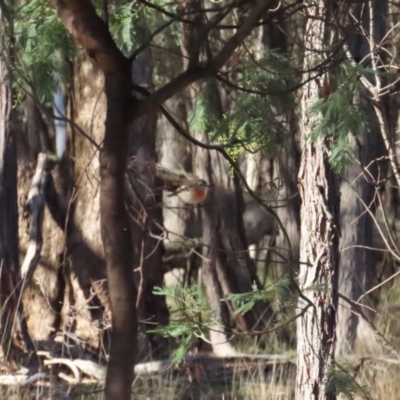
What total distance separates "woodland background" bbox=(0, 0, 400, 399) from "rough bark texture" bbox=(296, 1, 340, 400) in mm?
12

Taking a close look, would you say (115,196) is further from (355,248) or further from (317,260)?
(355,248)

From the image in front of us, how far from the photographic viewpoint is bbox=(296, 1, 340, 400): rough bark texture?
4.89 meters

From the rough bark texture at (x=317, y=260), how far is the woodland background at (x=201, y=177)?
1 centimetres

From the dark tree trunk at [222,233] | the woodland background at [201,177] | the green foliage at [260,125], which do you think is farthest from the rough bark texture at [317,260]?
the dark tree trunk at [222,233]

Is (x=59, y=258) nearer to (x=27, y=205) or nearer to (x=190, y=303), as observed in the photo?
(x=27, y=205)

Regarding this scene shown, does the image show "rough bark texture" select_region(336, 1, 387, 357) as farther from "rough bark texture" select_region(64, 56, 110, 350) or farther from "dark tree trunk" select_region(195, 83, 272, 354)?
"rough bark texture" select_region(64, 56, 110, 350)

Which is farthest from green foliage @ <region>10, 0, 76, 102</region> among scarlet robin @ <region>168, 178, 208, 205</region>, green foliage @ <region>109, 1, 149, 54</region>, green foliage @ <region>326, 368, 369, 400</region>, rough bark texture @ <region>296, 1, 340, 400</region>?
scarlet robin @ <region>168, 178, 208, 205</region>

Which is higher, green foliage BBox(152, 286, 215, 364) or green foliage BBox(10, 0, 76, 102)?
green foliage BBox(10, 0, 76, 102)

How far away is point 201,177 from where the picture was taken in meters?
9.29

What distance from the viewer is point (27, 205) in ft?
25.9

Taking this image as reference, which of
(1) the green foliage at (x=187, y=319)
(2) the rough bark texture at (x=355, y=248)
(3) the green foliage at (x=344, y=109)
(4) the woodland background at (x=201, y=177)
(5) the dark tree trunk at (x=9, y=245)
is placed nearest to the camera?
(4) the woodland background at (x=201, y=177)

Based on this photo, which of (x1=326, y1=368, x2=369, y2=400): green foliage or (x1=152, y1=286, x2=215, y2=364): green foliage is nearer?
(x1=152, y1=286, x2=215, y2=364): green foliage

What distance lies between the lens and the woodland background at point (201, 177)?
3082 mm

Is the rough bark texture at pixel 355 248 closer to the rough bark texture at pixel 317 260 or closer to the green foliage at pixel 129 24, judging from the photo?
the rough bark texture at pixel 317 260
